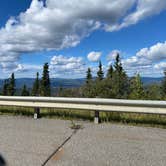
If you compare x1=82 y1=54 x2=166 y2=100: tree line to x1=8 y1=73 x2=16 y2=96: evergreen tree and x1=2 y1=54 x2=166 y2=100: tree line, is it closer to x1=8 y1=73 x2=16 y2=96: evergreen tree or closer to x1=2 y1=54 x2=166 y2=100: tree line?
x1=2 y1=54 x2=166 y2=100: tree line

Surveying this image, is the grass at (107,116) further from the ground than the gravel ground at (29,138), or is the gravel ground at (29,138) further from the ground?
the grass at (107,116)

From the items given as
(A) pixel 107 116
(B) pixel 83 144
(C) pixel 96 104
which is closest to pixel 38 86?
(A) pixel 107 116

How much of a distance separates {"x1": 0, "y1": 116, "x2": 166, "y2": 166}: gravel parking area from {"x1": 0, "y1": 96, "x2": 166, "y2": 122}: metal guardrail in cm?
51

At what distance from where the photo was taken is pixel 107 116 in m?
7.69

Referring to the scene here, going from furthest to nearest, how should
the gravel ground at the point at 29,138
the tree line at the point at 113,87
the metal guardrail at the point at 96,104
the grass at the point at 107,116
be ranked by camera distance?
the tree line at the point at 113,87
the grass at the point at 107,116
the metal guardrail at the point at 96,104
the gravel ground at the point at 29,138

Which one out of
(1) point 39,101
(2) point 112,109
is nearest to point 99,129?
(2) point 112,109

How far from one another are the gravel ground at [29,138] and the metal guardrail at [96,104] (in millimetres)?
620

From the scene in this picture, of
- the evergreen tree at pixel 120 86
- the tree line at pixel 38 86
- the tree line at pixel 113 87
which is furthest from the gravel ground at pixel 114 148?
the tree line at pixel 38 86

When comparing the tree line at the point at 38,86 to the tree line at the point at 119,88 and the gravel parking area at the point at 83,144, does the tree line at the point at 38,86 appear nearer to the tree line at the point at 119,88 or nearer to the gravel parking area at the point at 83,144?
the tree line at the point at 119,88

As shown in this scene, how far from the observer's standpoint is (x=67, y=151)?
4617 mm

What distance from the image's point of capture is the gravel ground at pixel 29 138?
4281 mm

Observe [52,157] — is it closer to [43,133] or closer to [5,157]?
[5,157]

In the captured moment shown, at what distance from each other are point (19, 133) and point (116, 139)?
2449mm

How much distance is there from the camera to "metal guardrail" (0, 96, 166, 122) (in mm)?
6482
